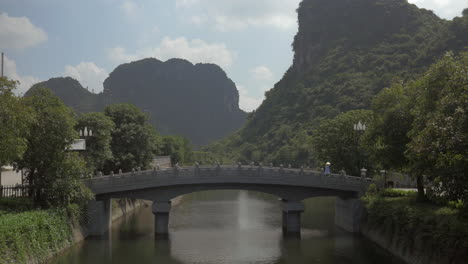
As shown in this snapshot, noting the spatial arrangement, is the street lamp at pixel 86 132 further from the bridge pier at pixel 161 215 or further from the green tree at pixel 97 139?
the bridge pier at pixel 161 215

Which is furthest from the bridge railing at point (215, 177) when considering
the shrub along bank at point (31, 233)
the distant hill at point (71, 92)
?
the distant hill at point (71, 92)

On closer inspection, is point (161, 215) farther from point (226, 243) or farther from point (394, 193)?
point (394, 193)

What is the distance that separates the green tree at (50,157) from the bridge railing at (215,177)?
4.85 m

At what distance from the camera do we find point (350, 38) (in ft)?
437

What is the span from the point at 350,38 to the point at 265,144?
40.1m

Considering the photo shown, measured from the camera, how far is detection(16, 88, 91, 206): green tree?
29109 mm

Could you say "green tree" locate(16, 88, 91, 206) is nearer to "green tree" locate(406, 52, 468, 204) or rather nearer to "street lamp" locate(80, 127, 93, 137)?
"street lamp" locate(80, 127, 93, 137)

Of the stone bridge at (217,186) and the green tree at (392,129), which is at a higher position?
the green tree at (392,129)

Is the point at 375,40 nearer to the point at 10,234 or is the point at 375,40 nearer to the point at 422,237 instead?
the point at 422,237

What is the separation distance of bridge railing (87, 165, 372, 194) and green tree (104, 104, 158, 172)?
11.2 m

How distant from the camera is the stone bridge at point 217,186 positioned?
35.3 meters

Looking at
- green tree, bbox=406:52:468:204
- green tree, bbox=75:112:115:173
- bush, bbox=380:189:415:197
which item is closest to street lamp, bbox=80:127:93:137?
green tree, bbox=75:112:115:173

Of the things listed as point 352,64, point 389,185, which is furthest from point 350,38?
point 389,185

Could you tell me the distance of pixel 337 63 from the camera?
124m
